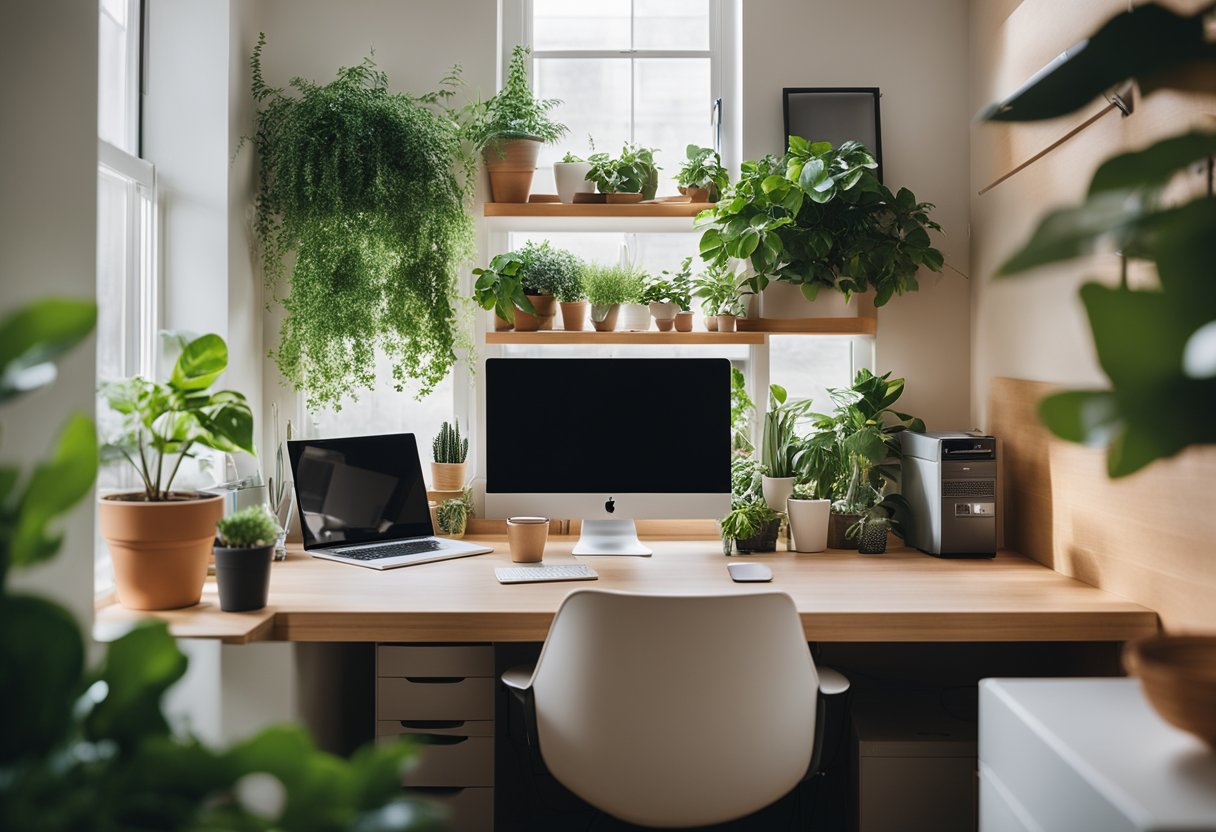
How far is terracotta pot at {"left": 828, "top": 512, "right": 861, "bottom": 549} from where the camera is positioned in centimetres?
259

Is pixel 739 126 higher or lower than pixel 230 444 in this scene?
higher

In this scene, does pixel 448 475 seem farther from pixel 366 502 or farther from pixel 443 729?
pixel 443 729

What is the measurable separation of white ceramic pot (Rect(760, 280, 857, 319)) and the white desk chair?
4.16 ft

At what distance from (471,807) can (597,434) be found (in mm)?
983

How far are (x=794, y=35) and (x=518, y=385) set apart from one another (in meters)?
1.34

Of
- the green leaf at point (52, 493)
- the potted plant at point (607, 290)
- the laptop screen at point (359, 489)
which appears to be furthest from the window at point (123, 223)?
the green leaf at point (52, 493)

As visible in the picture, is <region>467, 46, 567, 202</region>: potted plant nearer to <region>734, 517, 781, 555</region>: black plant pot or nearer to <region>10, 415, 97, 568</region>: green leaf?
<region>734, 517, 781, 555</region>: black plant pot

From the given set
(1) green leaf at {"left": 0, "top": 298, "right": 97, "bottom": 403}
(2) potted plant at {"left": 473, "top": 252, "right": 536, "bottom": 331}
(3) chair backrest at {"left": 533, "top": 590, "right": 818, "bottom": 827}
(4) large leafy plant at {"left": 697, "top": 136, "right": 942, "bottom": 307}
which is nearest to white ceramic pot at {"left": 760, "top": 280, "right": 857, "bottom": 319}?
(4) large leafy plant at {"left": 697, "top": 136, "right": 942, "bottom": 307}

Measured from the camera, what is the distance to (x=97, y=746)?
2.52 ft

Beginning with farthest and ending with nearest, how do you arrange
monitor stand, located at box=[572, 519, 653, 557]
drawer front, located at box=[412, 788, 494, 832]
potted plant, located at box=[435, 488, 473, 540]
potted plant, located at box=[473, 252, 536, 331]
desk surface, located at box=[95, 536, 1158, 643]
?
potted plant, located at box=[435, 488, 473, 540], potted plant, located at box=[473, 252, 536, 331], monitor stand, located at box=[572, 519, 653, 557], drawer front, located at box=[412, 788, 494, 832], desk surface, located at box=[95, 536, 1158, 643]

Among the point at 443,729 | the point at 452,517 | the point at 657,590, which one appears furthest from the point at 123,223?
the point at 657,590

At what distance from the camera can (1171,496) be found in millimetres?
Answer: 1765

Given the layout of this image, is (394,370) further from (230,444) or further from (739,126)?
(739,126)

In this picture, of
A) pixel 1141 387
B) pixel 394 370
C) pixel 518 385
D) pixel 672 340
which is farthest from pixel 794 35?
pixel 1141 387
